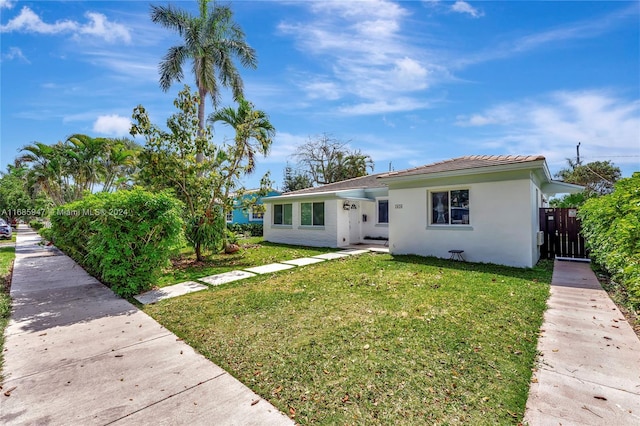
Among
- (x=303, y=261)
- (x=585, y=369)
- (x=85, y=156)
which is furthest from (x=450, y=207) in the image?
(x=85, y=156)

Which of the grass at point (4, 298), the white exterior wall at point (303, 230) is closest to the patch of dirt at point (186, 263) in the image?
the grass at point (4, 298)

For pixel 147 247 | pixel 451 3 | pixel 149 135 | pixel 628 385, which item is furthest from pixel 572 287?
pixel 149 135

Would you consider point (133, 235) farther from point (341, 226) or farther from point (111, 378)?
point (341, 226)

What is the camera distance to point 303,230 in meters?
15.8

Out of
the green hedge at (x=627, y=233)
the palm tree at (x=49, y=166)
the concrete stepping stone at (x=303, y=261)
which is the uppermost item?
the palm tree at (x=49, y=166)

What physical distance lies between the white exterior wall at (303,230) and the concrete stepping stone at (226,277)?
678cm

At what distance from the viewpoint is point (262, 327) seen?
433 centimetres

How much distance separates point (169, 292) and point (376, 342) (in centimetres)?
481

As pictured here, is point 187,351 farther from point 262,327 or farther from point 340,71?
point 340,71

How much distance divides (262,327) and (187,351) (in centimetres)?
107

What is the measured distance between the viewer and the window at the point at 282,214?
55.2 ft

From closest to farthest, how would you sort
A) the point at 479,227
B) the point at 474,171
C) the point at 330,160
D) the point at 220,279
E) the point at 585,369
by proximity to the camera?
the point at 585,369
the point at 220,279
the point at 474,171
the point at 479,227
the point at 330,160

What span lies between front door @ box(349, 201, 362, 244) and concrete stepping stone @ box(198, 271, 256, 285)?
7.95 meters

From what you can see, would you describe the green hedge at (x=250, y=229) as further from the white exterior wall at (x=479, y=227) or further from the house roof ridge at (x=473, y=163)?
the house roof ridge at (x=473, y=163)
